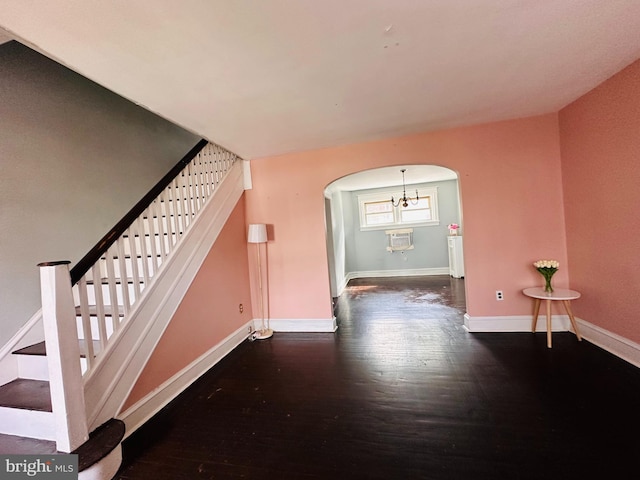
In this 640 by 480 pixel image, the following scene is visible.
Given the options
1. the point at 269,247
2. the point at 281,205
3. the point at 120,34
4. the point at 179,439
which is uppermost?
the point at 120,34

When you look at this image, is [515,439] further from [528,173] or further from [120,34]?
[120,34]

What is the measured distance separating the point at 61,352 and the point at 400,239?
6521 millimetres

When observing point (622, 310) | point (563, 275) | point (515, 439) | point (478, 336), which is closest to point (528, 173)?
point (563, 275)

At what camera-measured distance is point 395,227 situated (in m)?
6.89

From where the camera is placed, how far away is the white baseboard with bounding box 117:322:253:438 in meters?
1.80

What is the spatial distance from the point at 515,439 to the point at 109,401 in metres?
2.56

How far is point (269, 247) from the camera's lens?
357 centimetres

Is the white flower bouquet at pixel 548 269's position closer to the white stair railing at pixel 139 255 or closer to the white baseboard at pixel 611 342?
the white baseboard at pixel 611 342

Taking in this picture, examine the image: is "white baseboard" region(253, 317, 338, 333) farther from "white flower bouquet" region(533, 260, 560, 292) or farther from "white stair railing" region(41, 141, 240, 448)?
"white flower bouquet" region(533, 260, 560, 292)

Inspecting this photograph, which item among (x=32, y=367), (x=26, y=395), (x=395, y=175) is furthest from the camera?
(x=395, y=175)

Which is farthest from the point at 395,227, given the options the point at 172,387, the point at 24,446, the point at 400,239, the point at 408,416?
the point at 24,446

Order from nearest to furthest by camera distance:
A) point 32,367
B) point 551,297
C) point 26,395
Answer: point 26,395 → point 32,367 → point 551,297

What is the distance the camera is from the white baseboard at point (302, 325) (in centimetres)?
336

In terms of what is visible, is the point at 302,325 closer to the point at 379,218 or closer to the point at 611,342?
the point at 611,342
